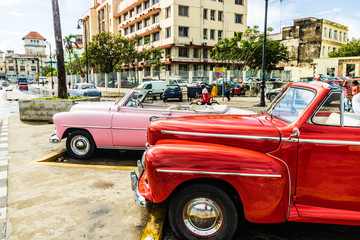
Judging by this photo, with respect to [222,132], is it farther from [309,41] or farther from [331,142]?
[309,41]

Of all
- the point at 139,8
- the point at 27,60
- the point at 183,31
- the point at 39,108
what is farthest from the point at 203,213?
the point at 27,60

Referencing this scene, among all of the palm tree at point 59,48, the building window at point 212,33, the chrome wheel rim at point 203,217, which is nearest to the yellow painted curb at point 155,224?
the chrome wheel rim at point 203,217

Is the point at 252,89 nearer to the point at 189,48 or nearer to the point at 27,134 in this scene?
the point at 189,48

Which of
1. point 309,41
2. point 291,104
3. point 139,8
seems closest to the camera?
point 291,104

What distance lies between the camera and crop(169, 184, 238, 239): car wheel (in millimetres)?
2791

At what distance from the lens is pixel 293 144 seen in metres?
2.76

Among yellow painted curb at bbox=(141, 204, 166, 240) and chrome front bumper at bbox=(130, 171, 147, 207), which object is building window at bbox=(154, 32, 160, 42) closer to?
yellow painted curb at bbox=(141, 204, 166, 240)

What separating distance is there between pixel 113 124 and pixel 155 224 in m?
2.90

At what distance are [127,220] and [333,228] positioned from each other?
8.16 feet

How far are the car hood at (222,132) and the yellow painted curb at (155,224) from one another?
954 millimetres

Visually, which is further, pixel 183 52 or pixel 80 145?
pixel 183 52

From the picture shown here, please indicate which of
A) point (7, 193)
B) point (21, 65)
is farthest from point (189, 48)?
point (21, 65)

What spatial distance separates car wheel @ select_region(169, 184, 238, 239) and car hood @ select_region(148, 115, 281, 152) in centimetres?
52

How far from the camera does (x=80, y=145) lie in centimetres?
605
